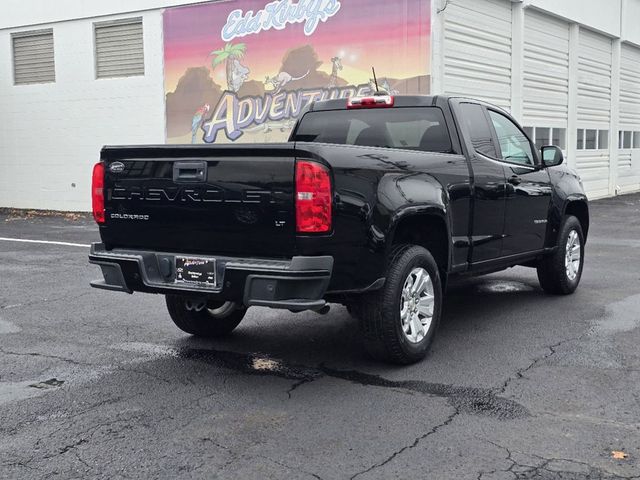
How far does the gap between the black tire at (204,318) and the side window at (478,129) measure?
2377mm

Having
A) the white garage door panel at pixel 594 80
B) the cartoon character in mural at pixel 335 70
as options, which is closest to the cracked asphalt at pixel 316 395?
the cartoon character in mural at pixel 335 70

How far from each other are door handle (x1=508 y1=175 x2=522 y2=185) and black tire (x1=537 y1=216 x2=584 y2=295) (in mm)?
1142

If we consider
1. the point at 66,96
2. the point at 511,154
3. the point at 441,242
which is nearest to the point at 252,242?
the point at 441,242

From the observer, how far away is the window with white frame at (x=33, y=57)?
21.5 m

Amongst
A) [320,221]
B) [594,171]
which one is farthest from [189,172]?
[594,171]

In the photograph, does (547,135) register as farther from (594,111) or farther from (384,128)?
(384,128)

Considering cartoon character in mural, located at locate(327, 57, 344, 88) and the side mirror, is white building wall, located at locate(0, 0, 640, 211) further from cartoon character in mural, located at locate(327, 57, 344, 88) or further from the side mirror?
the side mirror

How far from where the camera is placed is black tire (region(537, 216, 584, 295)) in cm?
810

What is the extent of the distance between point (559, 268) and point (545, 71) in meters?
13.8

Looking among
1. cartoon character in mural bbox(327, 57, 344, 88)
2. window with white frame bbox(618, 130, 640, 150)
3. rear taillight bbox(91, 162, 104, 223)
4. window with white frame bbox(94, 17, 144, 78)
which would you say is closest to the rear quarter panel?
rear taillight bbox(91, 162, 104, 223)

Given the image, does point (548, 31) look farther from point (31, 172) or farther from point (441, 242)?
point (441, 242)

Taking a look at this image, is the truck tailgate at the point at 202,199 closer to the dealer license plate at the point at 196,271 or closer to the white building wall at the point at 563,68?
the dealer license plate at the point at 196,271

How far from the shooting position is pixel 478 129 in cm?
694

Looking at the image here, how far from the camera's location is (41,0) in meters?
21.3
